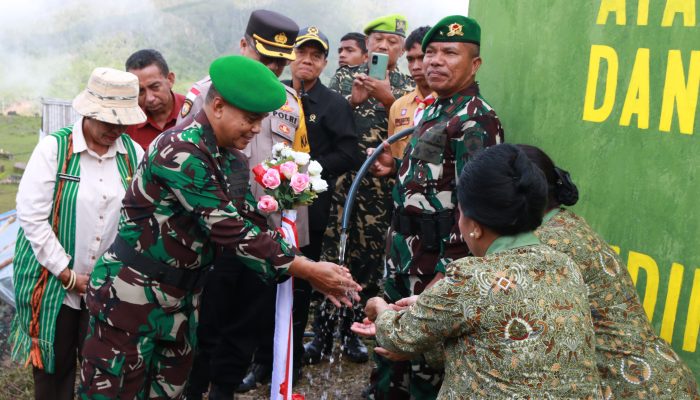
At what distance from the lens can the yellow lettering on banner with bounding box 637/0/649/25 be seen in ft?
11.4

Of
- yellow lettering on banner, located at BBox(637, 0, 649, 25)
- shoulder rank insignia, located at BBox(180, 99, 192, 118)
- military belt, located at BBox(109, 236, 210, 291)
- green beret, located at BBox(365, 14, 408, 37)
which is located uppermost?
yellow lettering on banner, located at BBox(637, 0, 649, 25)

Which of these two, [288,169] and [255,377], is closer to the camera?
[288,169]

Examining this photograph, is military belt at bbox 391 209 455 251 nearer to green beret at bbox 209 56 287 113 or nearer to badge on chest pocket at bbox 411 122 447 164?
badge on chest pocket at bbox 411 122 447 164

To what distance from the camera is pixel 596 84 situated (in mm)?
3719

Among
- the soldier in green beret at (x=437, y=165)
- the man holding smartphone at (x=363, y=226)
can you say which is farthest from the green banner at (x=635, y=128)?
the man holding smartphone at (x=363, y=226)

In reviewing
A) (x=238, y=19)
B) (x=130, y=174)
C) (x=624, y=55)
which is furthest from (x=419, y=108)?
(x=238, y=19)

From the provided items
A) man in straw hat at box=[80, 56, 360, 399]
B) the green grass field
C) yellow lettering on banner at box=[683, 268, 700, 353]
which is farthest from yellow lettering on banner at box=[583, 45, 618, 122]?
the green grass field

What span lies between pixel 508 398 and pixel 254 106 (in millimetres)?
1667

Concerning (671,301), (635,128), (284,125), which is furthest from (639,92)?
(284,125)

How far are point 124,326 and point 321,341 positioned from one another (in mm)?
2701

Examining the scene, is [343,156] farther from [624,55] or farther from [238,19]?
[238,19]

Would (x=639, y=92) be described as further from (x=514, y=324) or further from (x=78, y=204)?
(x=78, y=204)

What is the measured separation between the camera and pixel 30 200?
12.0 ft

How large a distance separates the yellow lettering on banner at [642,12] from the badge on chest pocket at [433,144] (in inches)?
43.8
